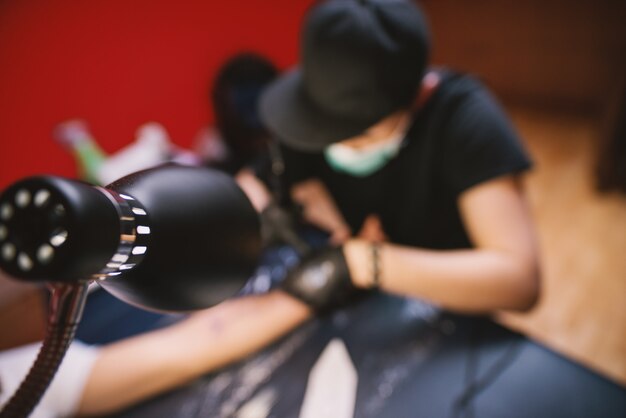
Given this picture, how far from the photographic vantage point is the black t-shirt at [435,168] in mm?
950

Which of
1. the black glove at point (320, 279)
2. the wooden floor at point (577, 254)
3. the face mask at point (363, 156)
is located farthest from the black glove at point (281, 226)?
the wooden floor at point (577, 254)

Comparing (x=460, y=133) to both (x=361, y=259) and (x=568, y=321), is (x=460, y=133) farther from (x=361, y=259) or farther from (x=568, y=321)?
(x=568, y=321)

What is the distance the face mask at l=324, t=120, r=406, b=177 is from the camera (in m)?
1.11

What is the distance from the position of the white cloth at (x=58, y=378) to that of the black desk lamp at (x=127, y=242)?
0.24 metres

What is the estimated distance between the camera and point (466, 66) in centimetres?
349

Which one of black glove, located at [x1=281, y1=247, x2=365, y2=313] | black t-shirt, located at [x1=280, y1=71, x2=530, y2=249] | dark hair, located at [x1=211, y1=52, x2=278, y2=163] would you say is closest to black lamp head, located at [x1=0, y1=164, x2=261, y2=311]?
black glove, located at [x1=281, y1=247, x2=365, y2=313]

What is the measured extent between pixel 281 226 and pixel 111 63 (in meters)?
1.36

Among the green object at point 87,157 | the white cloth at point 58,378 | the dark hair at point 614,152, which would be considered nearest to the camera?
the white cloth at point 58,378

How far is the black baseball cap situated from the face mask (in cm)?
23

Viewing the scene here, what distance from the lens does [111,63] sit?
1834mm

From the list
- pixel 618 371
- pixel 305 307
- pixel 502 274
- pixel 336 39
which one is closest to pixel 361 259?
pixel 305 307

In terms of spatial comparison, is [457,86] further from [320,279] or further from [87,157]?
[87,157]

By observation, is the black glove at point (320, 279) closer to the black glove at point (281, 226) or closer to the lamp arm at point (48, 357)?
the black glove at point (281, 226)

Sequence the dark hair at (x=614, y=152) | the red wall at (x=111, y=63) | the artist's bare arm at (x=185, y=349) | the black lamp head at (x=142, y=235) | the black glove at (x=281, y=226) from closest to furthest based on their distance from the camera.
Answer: the black lamp head at (x=142, y=235)
the artist's bare arm at (x=185, y=349)
the black glove at (x=281, y=226)
the red wall at (x=111, y=63)
the dark hair at (x=614, y=152)
